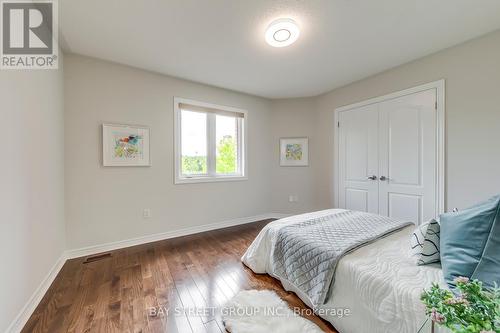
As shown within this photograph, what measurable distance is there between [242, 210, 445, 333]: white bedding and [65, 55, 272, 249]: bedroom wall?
8.04 feet

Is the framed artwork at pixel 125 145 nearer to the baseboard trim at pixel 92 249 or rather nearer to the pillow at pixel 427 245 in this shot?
the baseboard trim at pixel 92 249

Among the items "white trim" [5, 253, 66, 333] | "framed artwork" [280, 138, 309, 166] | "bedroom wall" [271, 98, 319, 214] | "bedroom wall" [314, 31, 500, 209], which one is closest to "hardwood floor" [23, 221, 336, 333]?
"white trim" [5, 253, 66, 333]

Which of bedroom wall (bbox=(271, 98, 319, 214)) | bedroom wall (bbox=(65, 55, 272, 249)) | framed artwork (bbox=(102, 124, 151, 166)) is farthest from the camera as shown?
bedroom wall (bbox=(271, 98, 319, 214))

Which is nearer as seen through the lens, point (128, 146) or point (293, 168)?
point (128, 146)

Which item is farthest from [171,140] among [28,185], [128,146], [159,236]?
[28,185]

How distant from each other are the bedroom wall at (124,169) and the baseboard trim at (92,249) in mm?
69

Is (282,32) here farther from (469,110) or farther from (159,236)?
(159,236)

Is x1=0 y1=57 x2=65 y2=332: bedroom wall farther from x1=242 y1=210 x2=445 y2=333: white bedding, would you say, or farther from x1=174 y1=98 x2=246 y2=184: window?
x1=242 y1=210 x2=445 y2=333: white bedding

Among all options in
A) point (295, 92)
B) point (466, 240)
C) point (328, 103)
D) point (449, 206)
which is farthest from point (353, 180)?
point (466, 240)

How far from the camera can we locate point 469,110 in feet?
7.26

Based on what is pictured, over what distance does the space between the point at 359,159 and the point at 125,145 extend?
3.57m

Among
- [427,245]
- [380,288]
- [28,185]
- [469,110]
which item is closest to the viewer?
[380,288]

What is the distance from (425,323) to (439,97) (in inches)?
105

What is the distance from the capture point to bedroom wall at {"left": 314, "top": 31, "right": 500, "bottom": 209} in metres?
2.06
